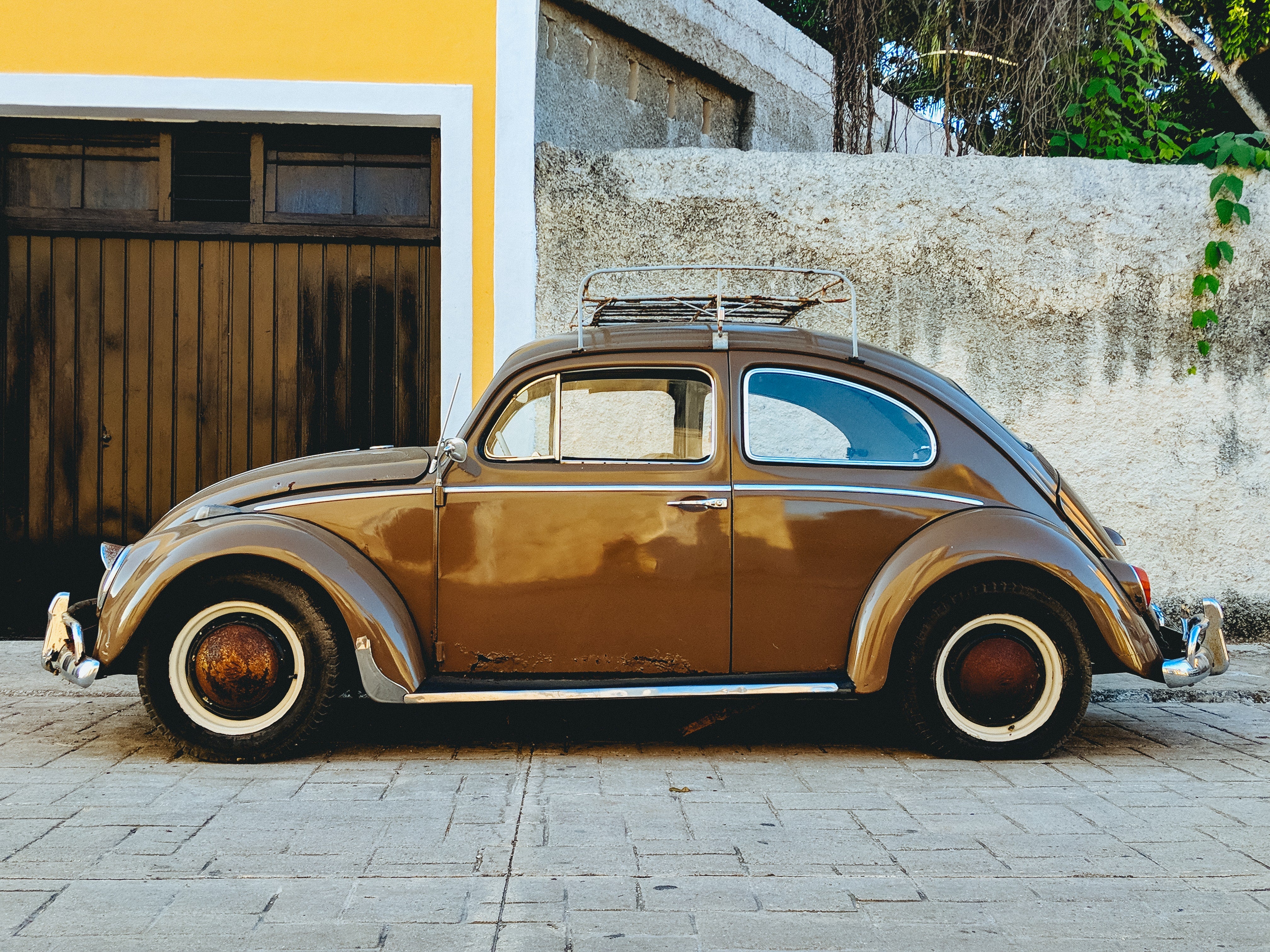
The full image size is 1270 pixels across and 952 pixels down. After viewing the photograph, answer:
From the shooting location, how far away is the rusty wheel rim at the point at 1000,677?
4500mm

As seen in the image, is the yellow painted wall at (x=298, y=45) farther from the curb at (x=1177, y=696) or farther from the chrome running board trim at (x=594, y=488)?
the curb at (x=1177, y=696)

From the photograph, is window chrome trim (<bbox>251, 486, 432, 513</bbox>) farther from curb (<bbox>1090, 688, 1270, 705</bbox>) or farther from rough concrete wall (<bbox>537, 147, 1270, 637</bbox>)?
curb (<bbox>1090, 688, 1270, 705</bbox>)

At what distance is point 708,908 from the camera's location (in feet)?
9.63

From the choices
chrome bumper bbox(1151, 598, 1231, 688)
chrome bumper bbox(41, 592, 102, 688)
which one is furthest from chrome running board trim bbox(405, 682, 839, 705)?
chrome bumper bbox(1151, 598, 1231, 688)

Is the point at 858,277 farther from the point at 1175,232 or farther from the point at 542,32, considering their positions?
the point at 542,32

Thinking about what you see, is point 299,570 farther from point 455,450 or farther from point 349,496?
point 455,450

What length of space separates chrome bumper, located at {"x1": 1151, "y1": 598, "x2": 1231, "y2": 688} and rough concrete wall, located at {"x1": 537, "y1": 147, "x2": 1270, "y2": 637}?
2.49m

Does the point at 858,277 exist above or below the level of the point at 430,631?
above

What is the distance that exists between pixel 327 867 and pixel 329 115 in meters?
5.11

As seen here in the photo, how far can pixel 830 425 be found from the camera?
15.6 feet

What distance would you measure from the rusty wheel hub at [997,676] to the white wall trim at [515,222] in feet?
11.3

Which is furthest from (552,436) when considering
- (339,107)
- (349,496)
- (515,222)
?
(339,107)

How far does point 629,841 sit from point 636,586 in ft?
4.06

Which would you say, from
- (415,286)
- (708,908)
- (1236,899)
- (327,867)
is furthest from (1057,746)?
(415,286)
